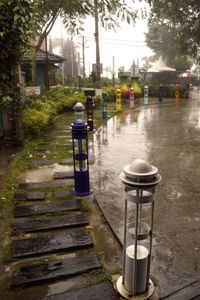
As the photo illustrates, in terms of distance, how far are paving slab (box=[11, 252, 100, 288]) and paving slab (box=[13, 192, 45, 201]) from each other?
5.73ft

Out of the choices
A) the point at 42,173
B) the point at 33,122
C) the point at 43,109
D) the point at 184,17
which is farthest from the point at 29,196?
the point at 184,17

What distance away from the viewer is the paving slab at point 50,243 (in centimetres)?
364

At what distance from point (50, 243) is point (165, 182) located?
2.80 meters

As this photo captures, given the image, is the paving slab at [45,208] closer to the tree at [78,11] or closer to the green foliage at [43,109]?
the green foliage at [43,109]

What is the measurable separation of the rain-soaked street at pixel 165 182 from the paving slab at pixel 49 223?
1.45ft

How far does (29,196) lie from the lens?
16.9 ft

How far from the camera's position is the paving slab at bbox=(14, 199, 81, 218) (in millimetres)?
4570

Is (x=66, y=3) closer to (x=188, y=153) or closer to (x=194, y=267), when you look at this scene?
(x=188, y=153)

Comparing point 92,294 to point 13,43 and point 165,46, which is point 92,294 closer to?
point 13,43

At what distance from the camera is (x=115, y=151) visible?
8.14m

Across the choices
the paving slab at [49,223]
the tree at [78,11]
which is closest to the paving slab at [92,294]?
the paving slab at [49,223]

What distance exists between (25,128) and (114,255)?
6.14 m

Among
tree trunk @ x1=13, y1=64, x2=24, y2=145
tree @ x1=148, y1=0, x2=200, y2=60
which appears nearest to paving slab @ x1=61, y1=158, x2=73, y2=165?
tree trunk @ x1=13, y1=64, x2=24, y2=145

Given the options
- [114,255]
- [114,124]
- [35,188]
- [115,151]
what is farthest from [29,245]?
[114,124]
